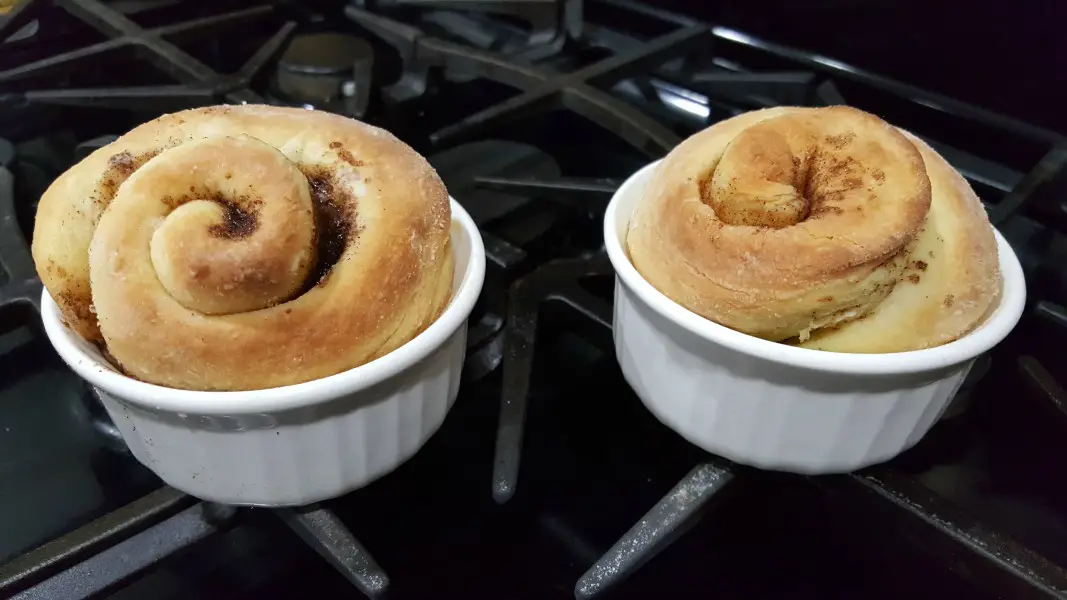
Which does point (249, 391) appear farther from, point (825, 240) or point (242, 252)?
point (825, 240)

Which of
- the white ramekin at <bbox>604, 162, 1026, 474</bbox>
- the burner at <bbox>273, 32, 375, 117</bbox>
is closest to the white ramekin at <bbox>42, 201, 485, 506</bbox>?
the white ramekin at <bbox>604, 162, 1026, 474</bbox>

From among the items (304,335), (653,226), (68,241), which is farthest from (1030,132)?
(68,241)

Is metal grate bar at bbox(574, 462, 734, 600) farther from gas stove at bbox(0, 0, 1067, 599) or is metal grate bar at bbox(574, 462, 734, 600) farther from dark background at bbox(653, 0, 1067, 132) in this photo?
dark background at bbox(653, 0, 1067, 132)

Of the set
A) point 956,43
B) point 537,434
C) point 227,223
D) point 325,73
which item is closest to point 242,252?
point 227,223

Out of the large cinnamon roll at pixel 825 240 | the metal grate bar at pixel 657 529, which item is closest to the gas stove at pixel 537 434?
the metal grate bar at pixel 657 529

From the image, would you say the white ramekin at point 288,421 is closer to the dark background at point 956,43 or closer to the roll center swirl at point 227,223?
the roll center swirl at point 227,223

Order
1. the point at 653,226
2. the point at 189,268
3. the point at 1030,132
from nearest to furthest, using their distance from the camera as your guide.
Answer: the point at 189,268 → the point at 653,226 → the point at 1030,132

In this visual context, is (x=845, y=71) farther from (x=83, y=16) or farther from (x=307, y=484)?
(x=83, y=16)
